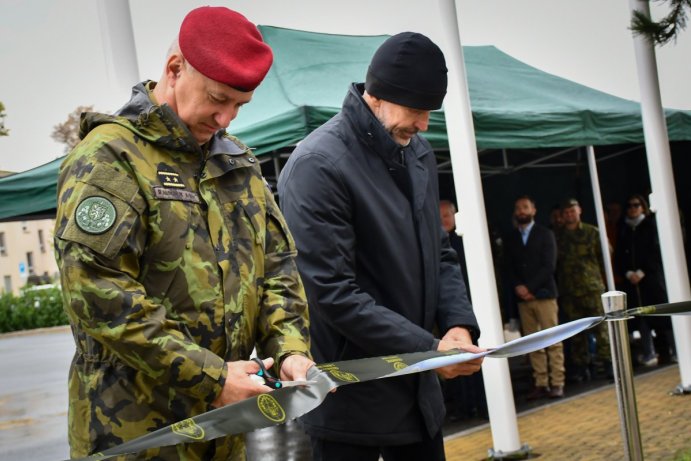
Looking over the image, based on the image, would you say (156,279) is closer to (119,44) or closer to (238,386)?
(238,386)

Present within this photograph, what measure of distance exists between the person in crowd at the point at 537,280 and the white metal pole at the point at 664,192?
1625 mm

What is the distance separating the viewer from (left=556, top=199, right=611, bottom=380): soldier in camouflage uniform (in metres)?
10.7

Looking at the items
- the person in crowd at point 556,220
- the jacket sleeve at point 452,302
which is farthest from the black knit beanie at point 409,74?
the person in crowd at point 556,220

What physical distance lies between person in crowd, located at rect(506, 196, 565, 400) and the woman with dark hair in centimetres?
180

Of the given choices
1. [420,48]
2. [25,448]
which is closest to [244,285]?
[420,48]

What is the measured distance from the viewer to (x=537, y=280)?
971 centimetres

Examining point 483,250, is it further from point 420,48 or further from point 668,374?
point 668,374

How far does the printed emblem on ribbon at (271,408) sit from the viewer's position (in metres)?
2.16

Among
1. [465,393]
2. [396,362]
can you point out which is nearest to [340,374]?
[396,362]

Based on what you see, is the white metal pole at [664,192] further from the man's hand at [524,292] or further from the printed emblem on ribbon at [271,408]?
the printed emblem on ribbon at [271,408]

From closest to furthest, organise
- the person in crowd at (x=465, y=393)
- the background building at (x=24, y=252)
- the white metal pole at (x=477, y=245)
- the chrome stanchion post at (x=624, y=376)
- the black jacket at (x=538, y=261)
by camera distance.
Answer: the chrome stanchion post at (x=624, y=376), the white metal pole at (x=477, y=245), the person in crowd at (x=465, y=393), the black jacket at (x=538, y=261), the background building at (x=24, y=252)

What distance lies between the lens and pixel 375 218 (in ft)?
9.83

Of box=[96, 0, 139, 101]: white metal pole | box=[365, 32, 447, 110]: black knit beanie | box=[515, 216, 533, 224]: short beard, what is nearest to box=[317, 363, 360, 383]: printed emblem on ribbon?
box=[365, 32, 447, 110]: black knit beanie

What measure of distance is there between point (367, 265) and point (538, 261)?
6972 mm
